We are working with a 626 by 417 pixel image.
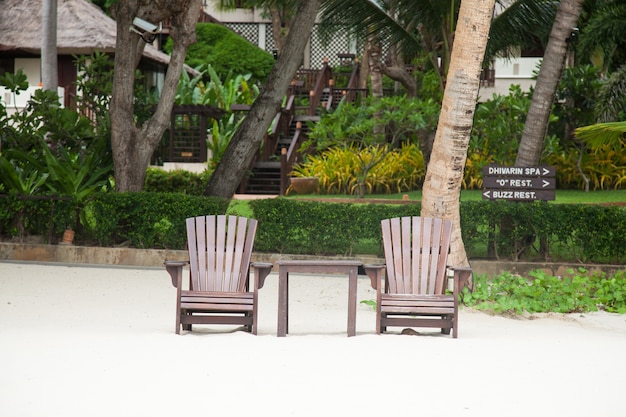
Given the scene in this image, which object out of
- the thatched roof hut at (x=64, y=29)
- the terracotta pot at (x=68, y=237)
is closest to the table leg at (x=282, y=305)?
the terracotta pot at (x=68, y=237)

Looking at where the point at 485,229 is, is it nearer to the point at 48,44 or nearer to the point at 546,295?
the point at 546,295

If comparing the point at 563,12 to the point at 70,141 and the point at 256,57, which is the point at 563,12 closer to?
the point at 70,141

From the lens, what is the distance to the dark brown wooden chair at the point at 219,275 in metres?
7.90

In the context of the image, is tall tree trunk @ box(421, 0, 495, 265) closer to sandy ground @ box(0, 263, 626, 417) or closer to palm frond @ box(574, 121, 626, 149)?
sandy ground @ box(0, 263, 626, 417)

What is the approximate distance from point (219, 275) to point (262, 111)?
7097 millimetres

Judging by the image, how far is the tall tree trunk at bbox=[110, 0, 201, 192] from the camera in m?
14.4

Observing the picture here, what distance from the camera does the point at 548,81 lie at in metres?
12.9

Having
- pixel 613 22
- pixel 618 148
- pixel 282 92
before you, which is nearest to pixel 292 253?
pixel 282 92

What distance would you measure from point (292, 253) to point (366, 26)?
4.65 metres

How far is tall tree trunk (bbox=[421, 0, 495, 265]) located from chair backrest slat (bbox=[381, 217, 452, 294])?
5.70 ft

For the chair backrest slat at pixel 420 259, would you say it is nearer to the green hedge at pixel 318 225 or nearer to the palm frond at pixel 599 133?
the palm frond at pixel 599 133

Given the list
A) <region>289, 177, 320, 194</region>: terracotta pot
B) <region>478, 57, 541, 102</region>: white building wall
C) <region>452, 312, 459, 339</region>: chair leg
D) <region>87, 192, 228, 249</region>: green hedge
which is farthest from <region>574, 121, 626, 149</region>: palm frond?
<region>478, 57, 541, 102</region>: white building wall

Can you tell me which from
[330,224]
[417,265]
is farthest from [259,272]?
[330,224]

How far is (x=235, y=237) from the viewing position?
27.9ft
